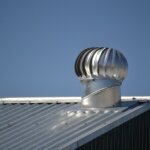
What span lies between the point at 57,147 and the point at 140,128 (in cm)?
439

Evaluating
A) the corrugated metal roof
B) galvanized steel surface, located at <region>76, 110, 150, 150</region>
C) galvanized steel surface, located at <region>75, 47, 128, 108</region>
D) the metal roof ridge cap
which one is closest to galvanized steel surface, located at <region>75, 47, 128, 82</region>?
galvanized steel surface, located at <region>75, 47, 128, 108</region>

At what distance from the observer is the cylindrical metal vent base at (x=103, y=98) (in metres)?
13.3

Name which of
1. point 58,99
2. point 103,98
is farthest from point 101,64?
point 58,99

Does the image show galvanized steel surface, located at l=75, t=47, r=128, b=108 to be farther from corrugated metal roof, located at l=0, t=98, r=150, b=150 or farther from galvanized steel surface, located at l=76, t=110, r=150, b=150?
galvanized steel surface, located at l=76, t=110, r=150, b=150

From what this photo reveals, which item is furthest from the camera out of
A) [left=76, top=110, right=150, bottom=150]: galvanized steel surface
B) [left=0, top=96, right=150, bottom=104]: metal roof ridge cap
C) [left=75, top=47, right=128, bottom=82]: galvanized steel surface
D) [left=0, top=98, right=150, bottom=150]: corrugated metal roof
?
[left=0, top=96, right=150, bottom=104]: metal roof ridge cap

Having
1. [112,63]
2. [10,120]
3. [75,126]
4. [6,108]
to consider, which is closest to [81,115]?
[75,126]

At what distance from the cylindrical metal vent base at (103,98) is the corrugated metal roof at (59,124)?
0.96 feet

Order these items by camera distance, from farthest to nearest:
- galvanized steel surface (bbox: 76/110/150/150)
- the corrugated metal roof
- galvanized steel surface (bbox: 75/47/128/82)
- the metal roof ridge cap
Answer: the metal roof ridge cap < galvanized steel surface (bbox: 75/47/128/82) < galvanized steel surface (bbox: 76/110/150/150) < the corrugated metal roof

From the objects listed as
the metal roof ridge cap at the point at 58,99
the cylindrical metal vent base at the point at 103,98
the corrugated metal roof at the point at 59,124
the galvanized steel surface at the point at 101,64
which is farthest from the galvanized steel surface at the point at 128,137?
the metal roof ridge cap at the point at 58,99

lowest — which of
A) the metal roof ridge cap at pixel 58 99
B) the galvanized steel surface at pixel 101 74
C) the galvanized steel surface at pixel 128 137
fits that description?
the galvanized steel surface at pixel 128 137

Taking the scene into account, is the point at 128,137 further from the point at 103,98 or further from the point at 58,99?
the point at 58,99

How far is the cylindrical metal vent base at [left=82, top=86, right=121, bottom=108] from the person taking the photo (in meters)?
13.3

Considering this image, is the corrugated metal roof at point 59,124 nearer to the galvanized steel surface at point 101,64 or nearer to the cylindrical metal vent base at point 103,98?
the cylindrical metal vent base at point 103,98

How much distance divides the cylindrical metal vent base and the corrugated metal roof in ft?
0.96
